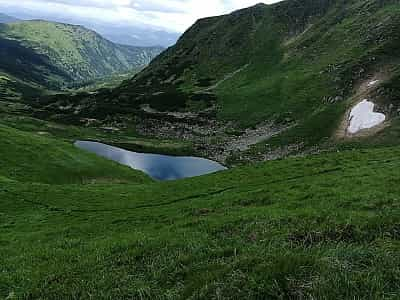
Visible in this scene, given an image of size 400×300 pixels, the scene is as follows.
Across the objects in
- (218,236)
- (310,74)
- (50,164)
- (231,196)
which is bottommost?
(50,164)

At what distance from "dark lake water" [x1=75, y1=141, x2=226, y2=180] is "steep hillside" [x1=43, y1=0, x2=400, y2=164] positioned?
6271mm

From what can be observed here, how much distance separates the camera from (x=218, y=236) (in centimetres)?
2120

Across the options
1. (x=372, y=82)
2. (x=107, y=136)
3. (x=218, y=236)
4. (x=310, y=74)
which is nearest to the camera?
(x=218, y=236)

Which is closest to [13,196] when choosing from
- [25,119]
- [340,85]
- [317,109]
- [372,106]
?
[372,106]

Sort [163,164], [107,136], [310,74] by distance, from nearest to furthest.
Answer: [163,164], [107,136], [310,74]

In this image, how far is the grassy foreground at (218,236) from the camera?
11305mm

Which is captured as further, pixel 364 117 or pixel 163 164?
pixel 163 164

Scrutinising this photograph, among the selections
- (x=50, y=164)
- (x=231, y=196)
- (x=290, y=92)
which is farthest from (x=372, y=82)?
(x=231, y=196)

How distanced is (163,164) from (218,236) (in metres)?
90.7

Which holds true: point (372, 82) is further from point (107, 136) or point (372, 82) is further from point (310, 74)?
point (107, 136)

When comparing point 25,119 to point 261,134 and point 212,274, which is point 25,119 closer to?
point 261,134

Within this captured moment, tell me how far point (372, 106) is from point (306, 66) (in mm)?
59491

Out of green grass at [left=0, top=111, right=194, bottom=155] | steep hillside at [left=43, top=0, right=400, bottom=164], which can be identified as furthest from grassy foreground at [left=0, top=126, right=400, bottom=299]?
green grass at [left=0, top=111, right=194, bottom=155]

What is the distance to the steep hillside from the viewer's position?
111 metres
